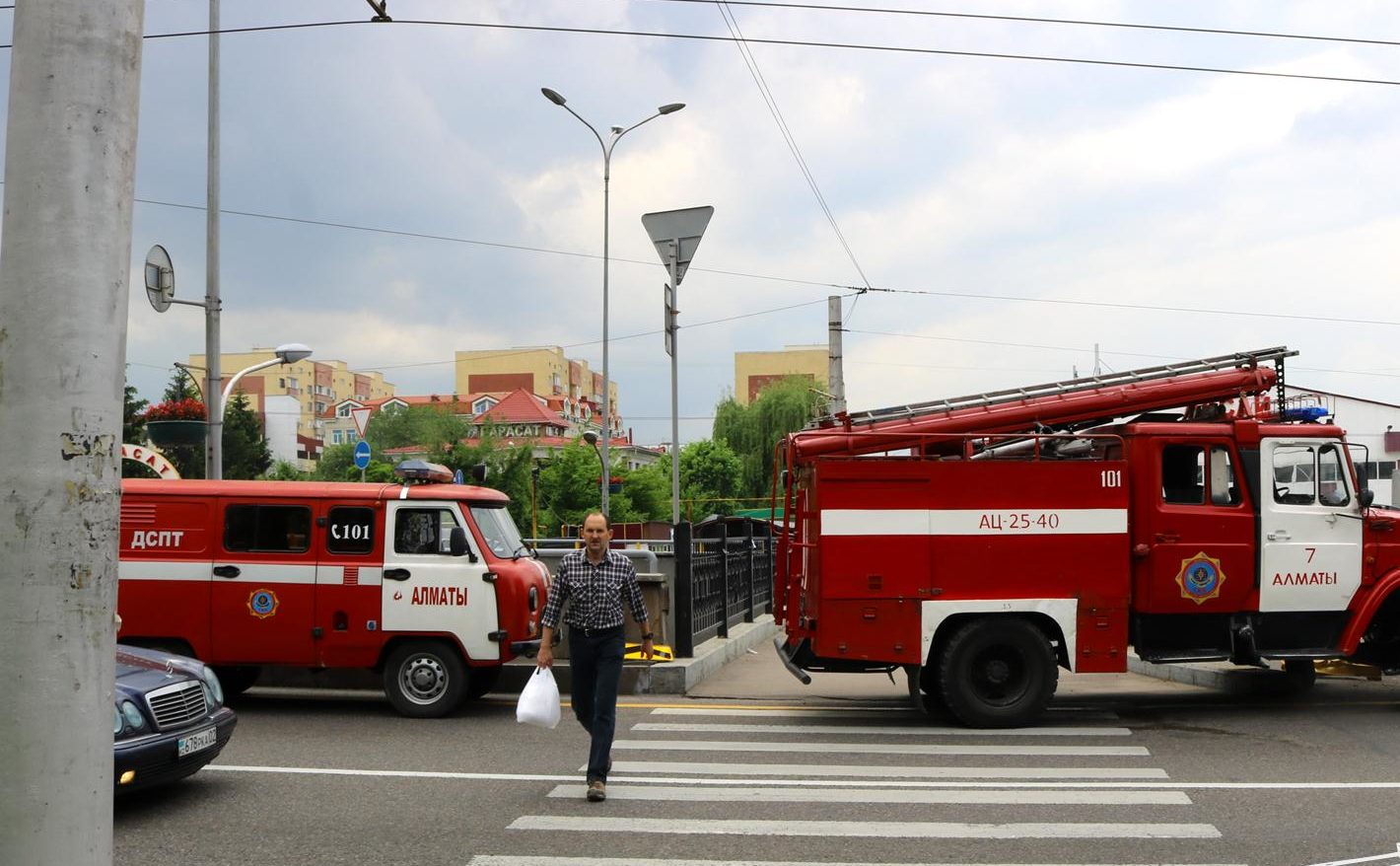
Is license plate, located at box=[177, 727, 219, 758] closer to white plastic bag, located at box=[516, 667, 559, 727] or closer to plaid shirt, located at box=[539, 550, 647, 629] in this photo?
white plastic bag, located at box=[516, 667, 559, 727]

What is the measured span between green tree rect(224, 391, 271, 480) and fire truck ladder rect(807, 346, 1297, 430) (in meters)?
81.0

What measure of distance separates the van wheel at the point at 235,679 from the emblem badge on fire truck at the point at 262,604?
3.54 ft

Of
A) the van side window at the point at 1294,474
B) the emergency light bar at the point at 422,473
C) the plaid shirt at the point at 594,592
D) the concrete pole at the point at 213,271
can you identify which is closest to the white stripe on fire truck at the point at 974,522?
the van side window at the point at 1294,474

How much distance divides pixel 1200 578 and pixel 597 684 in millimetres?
5600

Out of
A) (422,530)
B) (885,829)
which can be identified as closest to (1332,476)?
(885,829)

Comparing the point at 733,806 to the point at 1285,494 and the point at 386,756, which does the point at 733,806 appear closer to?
the point at 386,756

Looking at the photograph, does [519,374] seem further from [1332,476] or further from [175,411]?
[1332,476]

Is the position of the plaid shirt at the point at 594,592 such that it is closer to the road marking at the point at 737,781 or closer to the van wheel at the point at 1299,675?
the road marking at the point at 737,781

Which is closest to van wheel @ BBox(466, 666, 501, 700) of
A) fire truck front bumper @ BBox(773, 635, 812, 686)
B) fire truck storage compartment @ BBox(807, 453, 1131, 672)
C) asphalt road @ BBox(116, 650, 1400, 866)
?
asphalt road @ BBox(116, 650, 1400, 866)

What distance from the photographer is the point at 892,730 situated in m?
10.5

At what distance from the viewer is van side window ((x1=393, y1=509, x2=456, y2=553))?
11.3 metres

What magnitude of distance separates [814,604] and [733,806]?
3205mm

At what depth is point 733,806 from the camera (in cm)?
743

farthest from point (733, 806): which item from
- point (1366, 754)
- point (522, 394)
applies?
point (522, 394)
